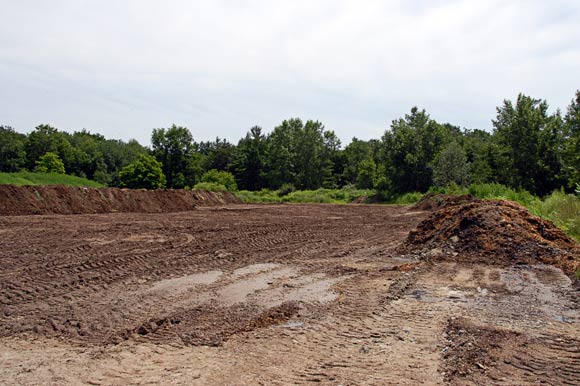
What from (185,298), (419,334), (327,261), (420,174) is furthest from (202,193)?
(419,334)

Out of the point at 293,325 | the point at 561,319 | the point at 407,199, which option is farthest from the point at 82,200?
the point at 407,199

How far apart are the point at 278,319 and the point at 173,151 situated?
79.8 meters

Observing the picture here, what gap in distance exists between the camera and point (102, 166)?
9831 cm

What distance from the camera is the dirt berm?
1007 inches

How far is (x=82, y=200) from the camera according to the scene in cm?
2878

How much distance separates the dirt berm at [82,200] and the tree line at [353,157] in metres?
25.8

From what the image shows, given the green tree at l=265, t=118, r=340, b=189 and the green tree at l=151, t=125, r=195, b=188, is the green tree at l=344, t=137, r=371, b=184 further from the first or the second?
the green tree at l=151, t=125, r=195, b=188

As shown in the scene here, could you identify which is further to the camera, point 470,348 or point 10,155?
point 10,155

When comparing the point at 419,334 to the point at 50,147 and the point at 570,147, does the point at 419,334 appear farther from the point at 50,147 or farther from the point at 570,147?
the point at 50,147

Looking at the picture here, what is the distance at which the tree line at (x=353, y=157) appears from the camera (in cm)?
3753

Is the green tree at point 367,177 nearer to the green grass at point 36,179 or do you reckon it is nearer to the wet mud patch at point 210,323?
the green grass at point 36,179

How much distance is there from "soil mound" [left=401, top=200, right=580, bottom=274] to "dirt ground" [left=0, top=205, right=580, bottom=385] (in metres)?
0.50

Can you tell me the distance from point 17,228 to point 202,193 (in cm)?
2569

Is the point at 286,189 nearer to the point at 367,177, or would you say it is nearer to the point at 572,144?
the point at 367,177
